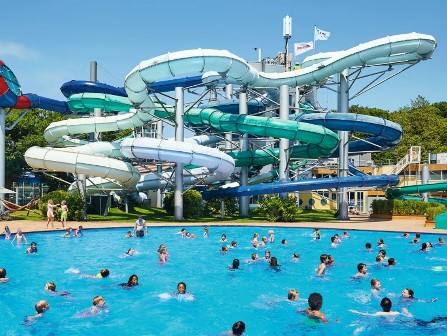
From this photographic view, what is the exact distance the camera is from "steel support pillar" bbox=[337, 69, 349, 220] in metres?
31.9

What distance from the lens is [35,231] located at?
2227 centimetres

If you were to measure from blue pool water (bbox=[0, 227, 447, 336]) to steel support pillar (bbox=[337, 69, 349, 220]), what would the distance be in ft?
34.3

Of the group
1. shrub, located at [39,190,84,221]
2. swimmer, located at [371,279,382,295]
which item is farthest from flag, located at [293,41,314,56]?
swimmer, located at [371,279,382,295]

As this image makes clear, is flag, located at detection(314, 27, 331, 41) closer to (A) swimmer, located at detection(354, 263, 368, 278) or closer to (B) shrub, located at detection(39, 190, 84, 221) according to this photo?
(B) shrub, located at detection(39, 190, 84, 221)

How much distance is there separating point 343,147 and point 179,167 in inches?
453

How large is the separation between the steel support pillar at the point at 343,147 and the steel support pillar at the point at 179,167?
1095 cm

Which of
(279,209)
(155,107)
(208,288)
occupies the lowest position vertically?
(208,288)

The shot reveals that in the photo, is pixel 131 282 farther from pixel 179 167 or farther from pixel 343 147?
pixel 343 147

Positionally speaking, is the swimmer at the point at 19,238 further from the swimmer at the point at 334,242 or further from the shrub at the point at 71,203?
the swimmer at the point at 334,242

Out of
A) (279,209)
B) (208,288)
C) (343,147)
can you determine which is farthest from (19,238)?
(343,147)

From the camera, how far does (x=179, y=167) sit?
28531 mm

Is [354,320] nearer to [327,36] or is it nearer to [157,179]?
[157,179]

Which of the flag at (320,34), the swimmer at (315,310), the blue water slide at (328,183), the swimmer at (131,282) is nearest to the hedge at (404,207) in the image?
the blue water slide at (328,183)

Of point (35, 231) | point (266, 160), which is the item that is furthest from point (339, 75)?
point (35, 231)
